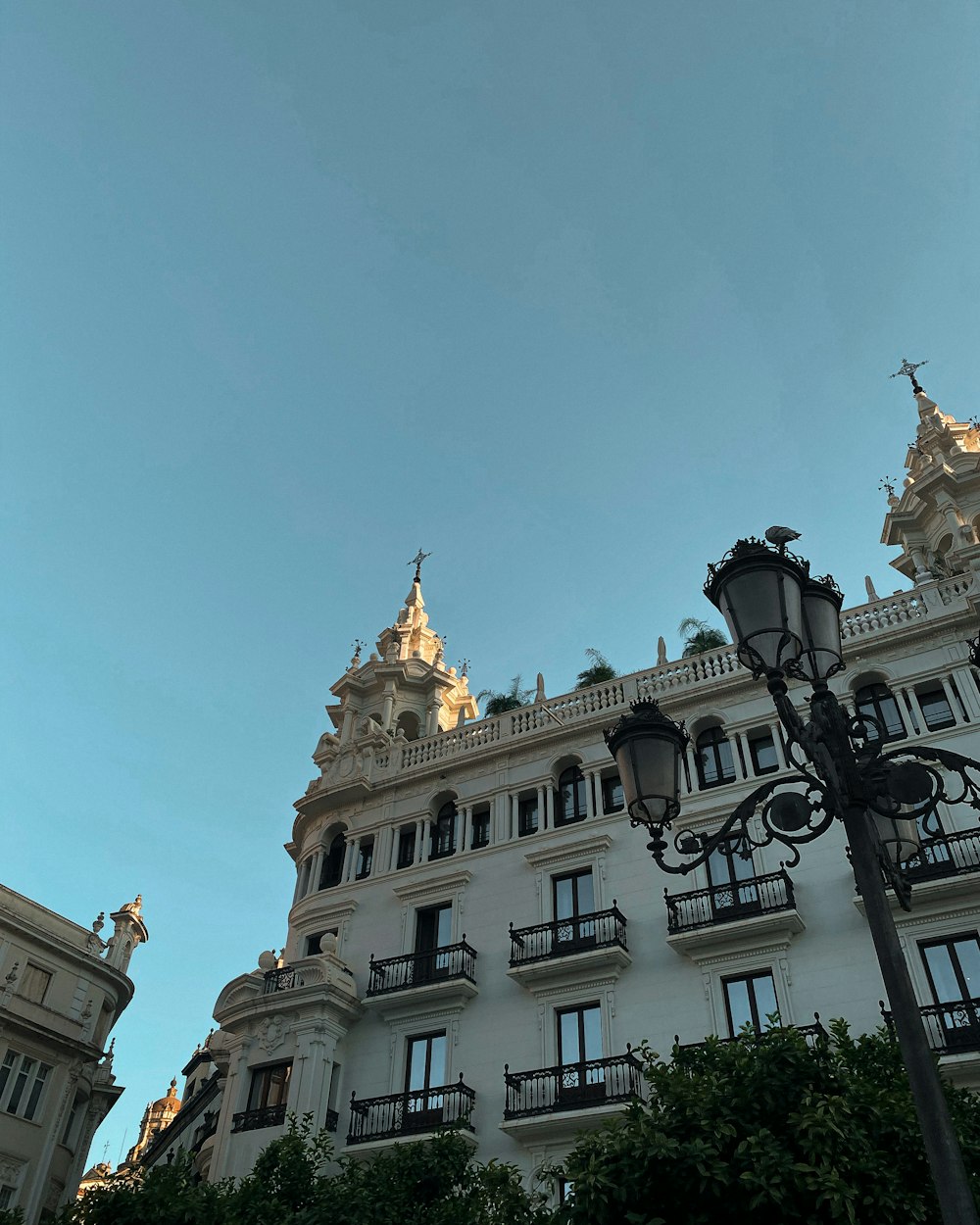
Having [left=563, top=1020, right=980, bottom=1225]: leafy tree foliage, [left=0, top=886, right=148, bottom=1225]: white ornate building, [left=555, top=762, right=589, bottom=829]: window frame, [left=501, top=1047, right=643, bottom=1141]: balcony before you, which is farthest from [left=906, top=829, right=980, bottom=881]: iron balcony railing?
[left=0, top=886, right=148, bottom=1225]: white ornate building

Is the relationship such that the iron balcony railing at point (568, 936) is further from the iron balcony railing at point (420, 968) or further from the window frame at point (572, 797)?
the window frame at point (572, 797)

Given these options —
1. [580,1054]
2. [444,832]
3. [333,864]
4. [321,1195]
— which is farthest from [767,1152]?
[333,864]

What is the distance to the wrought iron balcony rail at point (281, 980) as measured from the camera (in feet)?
79.7

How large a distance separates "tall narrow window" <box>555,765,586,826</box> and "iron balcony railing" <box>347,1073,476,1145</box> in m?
6.44

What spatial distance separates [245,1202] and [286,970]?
7593mm

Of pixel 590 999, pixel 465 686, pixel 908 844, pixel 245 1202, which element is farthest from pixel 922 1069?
pixel 465 686

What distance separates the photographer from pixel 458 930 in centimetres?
2473

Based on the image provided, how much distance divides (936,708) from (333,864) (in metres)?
15.7

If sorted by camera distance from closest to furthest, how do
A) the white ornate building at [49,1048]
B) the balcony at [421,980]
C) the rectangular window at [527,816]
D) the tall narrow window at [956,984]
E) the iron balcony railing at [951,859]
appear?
1. the tall narrow window at [956,984]
2. the iron balcony railing at [951,859]
3. the balcony at [421,980]
4. the rectangular window at [527,816]
5. the white ornate building at [49,1048]

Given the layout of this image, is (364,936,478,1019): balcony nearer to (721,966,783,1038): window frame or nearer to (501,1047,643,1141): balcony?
(501,1047,643,1141): balcony

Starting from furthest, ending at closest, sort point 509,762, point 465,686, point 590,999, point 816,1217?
point 465,686, point 509,762, point 590,999, point 816,1217

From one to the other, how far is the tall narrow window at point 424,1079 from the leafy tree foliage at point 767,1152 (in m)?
9.78

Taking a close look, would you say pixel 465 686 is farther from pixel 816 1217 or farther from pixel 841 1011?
pixel 816 1217

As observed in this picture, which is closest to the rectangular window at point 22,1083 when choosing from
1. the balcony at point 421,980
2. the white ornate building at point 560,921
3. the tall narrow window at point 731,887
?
the white ornate building at point 560,921
